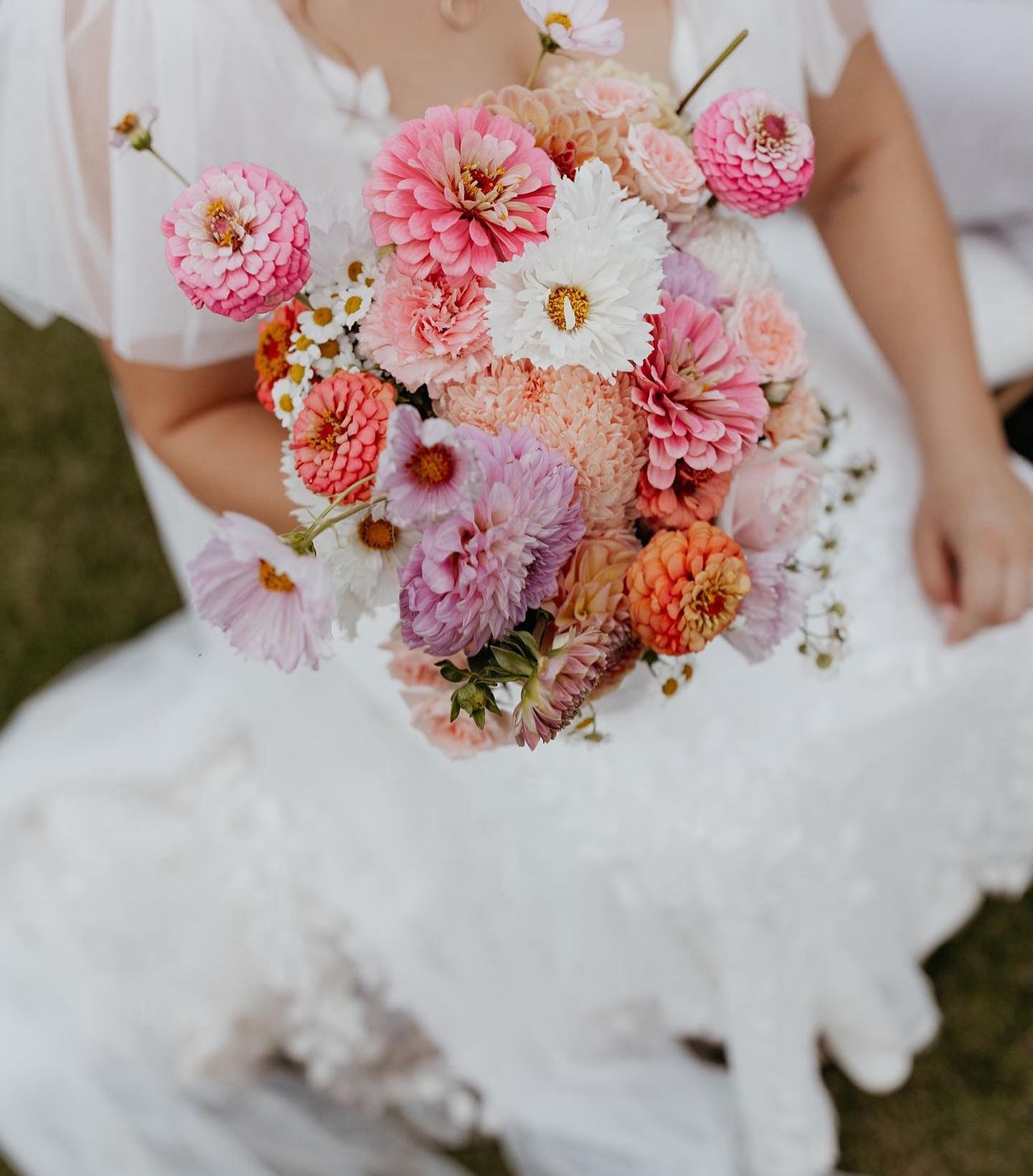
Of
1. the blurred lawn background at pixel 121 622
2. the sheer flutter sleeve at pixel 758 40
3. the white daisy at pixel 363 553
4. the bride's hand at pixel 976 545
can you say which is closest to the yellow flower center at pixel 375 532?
the white daisy at pixel 363 553

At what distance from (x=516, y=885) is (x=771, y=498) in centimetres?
65

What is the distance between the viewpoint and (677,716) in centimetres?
97

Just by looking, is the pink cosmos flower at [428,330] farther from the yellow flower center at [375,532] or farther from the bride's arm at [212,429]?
the bride's arm at [212,429]

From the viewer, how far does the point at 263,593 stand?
48 cm

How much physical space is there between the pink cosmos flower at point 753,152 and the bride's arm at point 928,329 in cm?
47

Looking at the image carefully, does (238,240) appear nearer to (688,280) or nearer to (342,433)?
(342,433)

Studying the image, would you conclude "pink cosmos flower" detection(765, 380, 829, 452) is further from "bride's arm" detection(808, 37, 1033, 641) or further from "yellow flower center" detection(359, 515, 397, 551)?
"bride's arm" detection(808, 37, 1033, 641)

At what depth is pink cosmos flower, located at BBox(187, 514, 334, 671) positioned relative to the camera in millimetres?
465

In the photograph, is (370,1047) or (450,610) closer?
(450,610)

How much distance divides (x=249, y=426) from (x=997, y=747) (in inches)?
32.8

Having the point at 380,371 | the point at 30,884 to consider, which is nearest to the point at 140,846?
the point at 30,884

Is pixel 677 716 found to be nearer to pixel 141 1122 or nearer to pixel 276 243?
pixel 276 243

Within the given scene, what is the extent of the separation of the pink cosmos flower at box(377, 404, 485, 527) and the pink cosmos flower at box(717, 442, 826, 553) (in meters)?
0.20

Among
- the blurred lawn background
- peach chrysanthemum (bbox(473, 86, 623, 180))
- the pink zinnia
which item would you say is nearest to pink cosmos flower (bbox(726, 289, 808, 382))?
peach chrysanthemum (bbox(473, 86, 623, 180))
